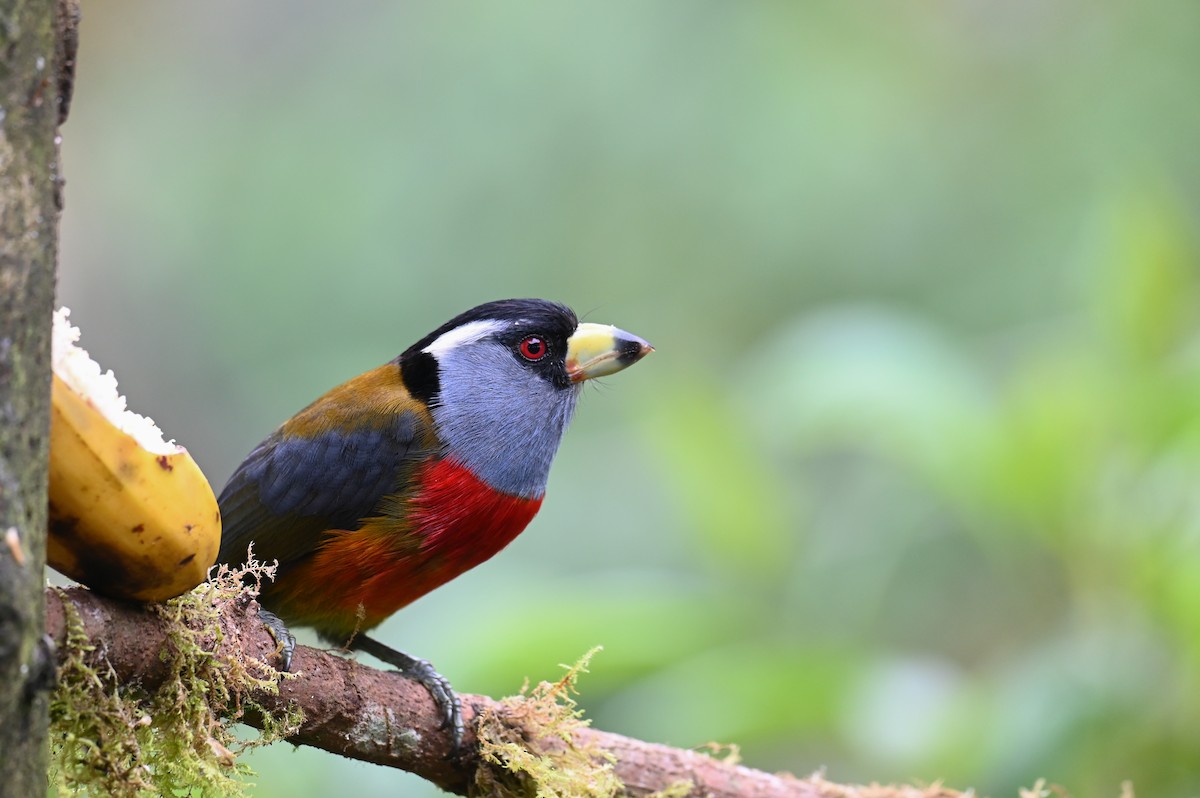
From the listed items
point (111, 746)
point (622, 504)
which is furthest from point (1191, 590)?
point (622, 504)

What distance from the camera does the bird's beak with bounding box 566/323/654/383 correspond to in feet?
10.6

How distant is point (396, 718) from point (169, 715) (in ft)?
1.87

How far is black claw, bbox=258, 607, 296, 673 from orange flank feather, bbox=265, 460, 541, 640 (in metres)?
0.16

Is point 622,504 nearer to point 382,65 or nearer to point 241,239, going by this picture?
point 241,239

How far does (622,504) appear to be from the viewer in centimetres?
650

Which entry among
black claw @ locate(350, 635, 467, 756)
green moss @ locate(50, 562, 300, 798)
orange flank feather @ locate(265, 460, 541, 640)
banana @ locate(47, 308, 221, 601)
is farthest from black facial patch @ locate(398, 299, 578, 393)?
banana @ locate(47, 308, 221, 601)

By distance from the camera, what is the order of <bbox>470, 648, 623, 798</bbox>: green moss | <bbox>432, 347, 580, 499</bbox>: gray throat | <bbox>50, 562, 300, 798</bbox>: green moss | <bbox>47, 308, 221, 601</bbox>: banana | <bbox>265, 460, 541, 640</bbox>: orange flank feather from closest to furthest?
1. <bbox>47, 308, 221, 601</bbox>: banana
2. <bbox>50, 562, 300, 798</bbox>: green moss
3. <bbox>470, 648, 623, 798</bbox>: green moss
4. <bbox>265, 460, 541, 640</bbox>: orange flank feather
5. <bbox>432, 347, 580, 499</bbox>: gray throat

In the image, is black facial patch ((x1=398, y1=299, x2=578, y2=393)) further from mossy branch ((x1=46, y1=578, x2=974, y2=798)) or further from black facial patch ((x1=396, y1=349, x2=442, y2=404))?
mossy branch ((x1=46, y1=578, x2=974, y2=798))

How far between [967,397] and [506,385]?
51.7 inches

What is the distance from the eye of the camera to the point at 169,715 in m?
1.89

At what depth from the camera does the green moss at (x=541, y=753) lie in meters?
2.42

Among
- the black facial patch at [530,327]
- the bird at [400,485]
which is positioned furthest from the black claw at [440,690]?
the black facial patch at [530,327]

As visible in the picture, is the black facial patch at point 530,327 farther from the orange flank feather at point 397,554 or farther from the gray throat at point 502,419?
the orange flank feather at point 397,554

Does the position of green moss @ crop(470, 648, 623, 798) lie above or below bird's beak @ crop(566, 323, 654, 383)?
below
